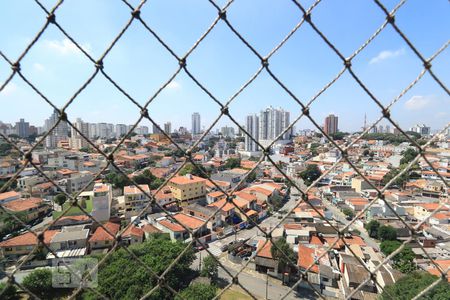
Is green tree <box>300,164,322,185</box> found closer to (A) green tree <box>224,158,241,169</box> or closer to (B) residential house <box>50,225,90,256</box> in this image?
(A) green tree <box>224,158,241,169</box>

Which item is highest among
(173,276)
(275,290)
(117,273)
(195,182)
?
(195,182)

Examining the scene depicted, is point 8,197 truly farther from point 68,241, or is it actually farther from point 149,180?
point 68,241

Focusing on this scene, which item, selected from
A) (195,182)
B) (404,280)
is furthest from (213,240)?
(404,280)

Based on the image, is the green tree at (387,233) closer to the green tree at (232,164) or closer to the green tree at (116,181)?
the green tree at (116,181)

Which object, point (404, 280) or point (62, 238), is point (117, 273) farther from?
point (404, 280)

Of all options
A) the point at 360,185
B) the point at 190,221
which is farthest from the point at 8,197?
the point at 360,185

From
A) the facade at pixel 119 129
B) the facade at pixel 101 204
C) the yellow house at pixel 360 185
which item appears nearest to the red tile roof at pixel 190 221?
the facade at pixel 101 204
